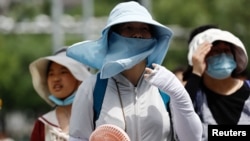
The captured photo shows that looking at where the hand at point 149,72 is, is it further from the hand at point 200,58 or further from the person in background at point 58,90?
the person in background at point 58,90

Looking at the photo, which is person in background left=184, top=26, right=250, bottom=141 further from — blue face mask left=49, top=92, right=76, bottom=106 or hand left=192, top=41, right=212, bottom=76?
blue face mask left=49, top=92, right=76, bottom=106

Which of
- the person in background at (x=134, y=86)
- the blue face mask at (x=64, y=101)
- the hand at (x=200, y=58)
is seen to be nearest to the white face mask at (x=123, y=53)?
the person in background at (x=134, y=86)

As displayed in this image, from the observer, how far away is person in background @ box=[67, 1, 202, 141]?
6.15 metres

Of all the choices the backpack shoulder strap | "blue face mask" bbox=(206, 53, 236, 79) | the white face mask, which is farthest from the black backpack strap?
"blue face mask" bbox=(206, 53, 236, 79)

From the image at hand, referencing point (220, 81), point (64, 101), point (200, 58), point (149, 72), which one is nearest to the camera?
point (149, 72)

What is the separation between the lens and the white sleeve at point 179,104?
6066 millimetres

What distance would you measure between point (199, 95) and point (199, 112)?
117 mm

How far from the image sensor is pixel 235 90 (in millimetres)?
7648

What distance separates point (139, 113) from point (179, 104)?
24 cm

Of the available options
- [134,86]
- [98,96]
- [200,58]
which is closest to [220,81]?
[200,58]

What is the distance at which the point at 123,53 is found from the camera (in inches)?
248

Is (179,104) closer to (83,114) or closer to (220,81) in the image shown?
(83,114)

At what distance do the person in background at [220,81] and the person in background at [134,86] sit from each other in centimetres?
116

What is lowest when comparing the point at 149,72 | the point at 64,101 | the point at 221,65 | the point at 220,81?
the point at 64,101
